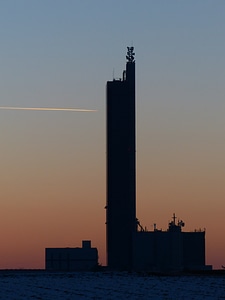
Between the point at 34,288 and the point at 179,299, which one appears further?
the point at 34,288

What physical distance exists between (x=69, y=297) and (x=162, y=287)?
1703cm

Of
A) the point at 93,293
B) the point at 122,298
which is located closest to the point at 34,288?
the point at 93,293

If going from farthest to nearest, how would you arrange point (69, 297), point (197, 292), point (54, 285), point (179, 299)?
point (54, 285) < point (197, 292) < point (69, 297) < point (179, 299)

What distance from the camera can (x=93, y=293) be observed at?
9050 centimetres

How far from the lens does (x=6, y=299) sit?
83625 millimetres

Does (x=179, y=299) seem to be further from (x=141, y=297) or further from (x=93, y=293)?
(x=93, y=293)

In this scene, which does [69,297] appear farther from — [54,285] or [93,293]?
[54,285]

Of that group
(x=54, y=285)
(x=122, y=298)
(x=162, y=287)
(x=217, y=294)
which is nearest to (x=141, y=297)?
(x=122, y=298)

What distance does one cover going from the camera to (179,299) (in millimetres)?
79625

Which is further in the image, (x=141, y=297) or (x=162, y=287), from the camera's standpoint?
(x=162, y=287)

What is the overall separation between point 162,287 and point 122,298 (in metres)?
17.6

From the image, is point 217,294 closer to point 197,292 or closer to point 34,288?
point 197,292

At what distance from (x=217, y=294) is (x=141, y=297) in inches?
322

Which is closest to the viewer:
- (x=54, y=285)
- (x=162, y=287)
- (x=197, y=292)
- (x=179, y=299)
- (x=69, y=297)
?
(x=179, y=299)
